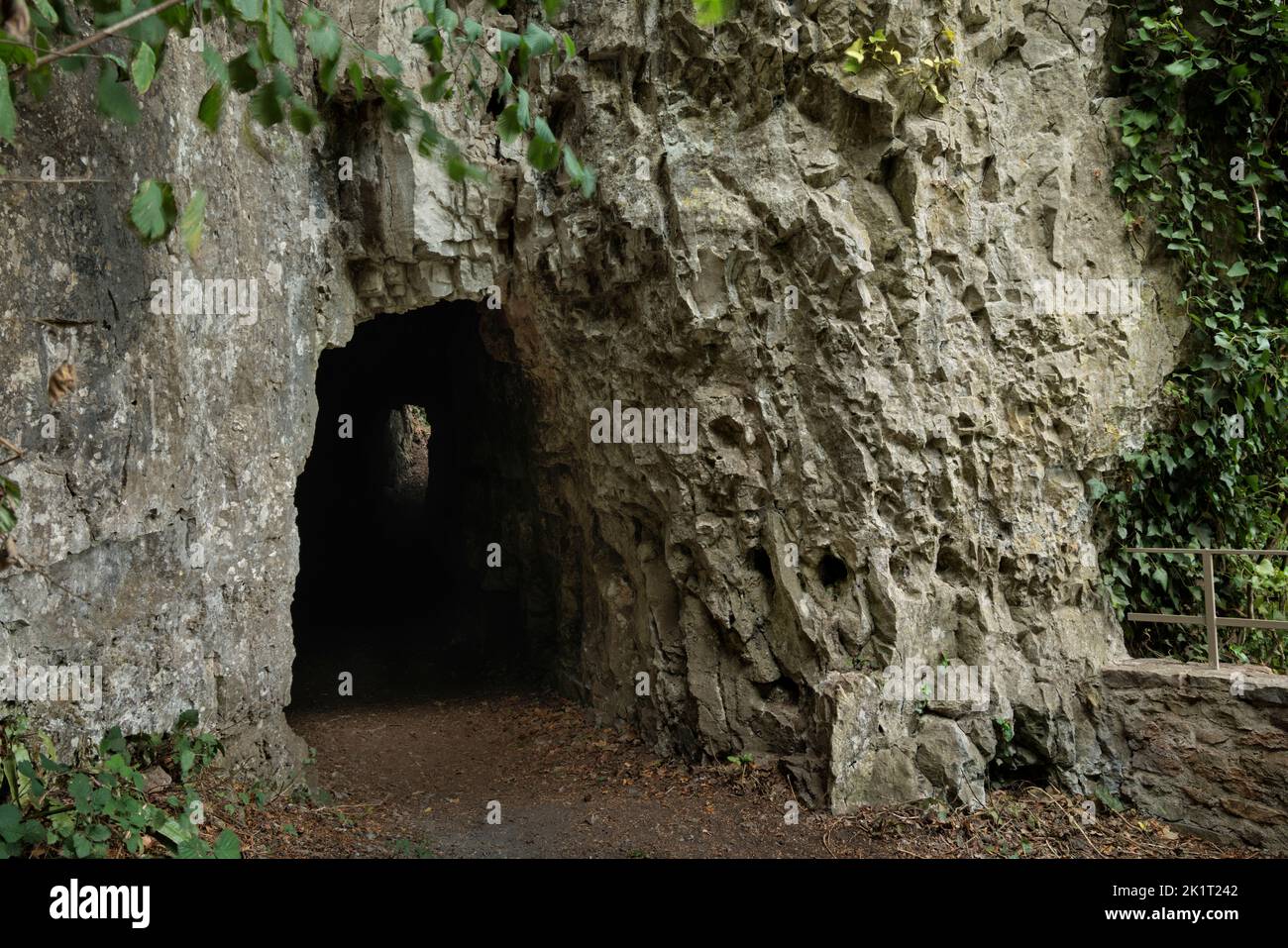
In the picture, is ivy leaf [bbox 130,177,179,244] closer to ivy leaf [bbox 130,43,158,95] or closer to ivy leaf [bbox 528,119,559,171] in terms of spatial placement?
ivy leaf [bbox 130,43,158,95]

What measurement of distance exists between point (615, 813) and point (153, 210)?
5698 mm

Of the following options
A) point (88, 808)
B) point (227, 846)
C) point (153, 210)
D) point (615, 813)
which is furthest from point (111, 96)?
point (615, 813)

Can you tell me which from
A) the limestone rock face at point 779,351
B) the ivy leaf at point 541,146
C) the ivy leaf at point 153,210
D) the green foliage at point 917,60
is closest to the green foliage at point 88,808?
the limestone rock face at point 779,351

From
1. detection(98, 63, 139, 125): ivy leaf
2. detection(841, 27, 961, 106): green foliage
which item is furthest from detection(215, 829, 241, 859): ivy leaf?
detection(841, 27, 961, 106): green foliage

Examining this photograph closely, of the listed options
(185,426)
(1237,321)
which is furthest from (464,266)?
(1237,321)

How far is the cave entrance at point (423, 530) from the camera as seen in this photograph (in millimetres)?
10992

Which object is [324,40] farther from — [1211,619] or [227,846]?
[1211,619]

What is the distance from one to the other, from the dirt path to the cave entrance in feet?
6.59

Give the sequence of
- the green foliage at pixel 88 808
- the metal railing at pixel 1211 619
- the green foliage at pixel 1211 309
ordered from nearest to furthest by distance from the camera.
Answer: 1. the green foliage at pixel 88 808
2. the metal railing at pixel 1211 619
3. the green foliage at pixel 1211 309

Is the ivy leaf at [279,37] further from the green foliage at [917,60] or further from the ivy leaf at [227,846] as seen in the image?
the green foliage at [917,60]

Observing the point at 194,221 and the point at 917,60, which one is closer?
the point at 194,221

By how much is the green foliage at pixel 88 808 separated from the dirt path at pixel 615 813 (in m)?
0.82

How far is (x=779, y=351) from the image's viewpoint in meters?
7.53

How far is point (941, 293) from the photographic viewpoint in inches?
300
